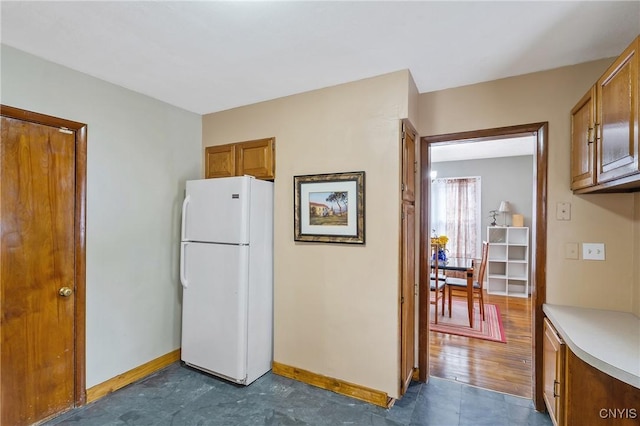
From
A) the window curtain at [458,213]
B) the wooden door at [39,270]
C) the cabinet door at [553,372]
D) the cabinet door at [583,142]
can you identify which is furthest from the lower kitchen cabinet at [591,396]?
the window curtain at [458,213]

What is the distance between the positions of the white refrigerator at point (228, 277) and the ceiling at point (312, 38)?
3.05ft

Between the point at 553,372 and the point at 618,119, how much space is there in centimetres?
150

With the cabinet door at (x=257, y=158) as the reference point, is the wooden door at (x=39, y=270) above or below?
below

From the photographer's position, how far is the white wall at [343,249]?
2324 mm

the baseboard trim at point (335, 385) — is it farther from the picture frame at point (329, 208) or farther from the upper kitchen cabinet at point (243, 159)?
the upper kitchen cabinet at point (243, 159)

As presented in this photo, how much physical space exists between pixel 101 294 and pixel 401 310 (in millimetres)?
2340

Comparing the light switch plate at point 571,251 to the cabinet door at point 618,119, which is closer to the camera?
the cabinet door at point 618,119

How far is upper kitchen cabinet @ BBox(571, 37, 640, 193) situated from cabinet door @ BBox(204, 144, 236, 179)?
2.76 meters

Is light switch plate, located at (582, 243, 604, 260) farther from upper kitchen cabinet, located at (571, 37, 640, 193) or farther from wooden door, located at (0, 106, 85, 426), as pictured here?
wooden door, located at (0, 106, 85, 426)

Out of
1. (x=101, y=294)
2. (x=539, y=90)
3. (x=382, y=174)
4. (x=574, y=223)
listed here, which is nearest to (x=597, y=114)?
(x=539, y=90)

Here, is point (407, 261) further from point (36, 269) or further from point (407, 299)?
point (36, 269)

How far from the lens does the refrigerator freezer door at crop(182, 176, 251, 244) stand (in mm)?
2588

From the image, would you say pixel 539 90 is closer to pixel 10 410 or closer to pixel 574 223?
pixel 574 223

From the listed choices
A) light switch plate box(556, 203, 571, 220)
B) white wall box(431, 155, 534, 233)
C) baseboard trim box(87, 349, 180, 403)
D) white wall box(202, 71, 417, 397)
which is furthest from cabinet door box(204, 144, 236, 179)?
white wall box(431, 155, 534, 233)
